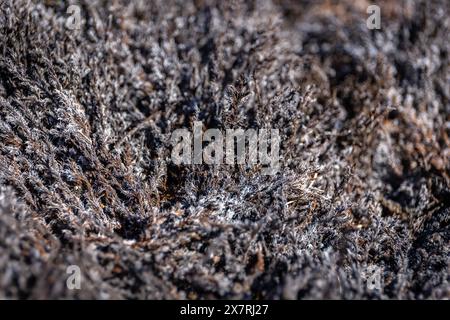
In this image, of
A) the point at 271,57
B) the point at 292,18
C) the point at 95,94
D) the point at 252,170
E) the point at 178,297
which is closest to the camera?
the point at 178,297

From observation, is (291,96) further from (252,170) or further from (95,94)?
(95,94)

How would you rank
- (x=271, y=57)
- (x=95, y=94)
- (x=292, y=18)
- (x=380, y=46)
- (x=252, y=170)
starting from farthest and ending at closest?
(x=292, y=18) → (x=380, y=46) → (x=271, y=57) → (x=95, y=94) → (x=252, y=170)

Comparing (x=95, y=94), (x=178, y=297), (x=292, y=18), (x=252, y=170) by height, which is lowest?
(x=178, y=297)

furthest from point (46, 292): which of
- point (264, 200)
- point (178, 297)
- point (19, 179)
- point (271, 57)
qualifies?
point (271, 57)

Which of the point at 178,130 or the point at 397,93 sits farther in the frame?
the point at 397,93

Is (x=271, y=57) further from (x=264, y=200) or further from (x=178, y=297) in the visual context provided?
(x=178, y=297)

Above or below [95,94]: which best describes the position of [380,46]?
above
